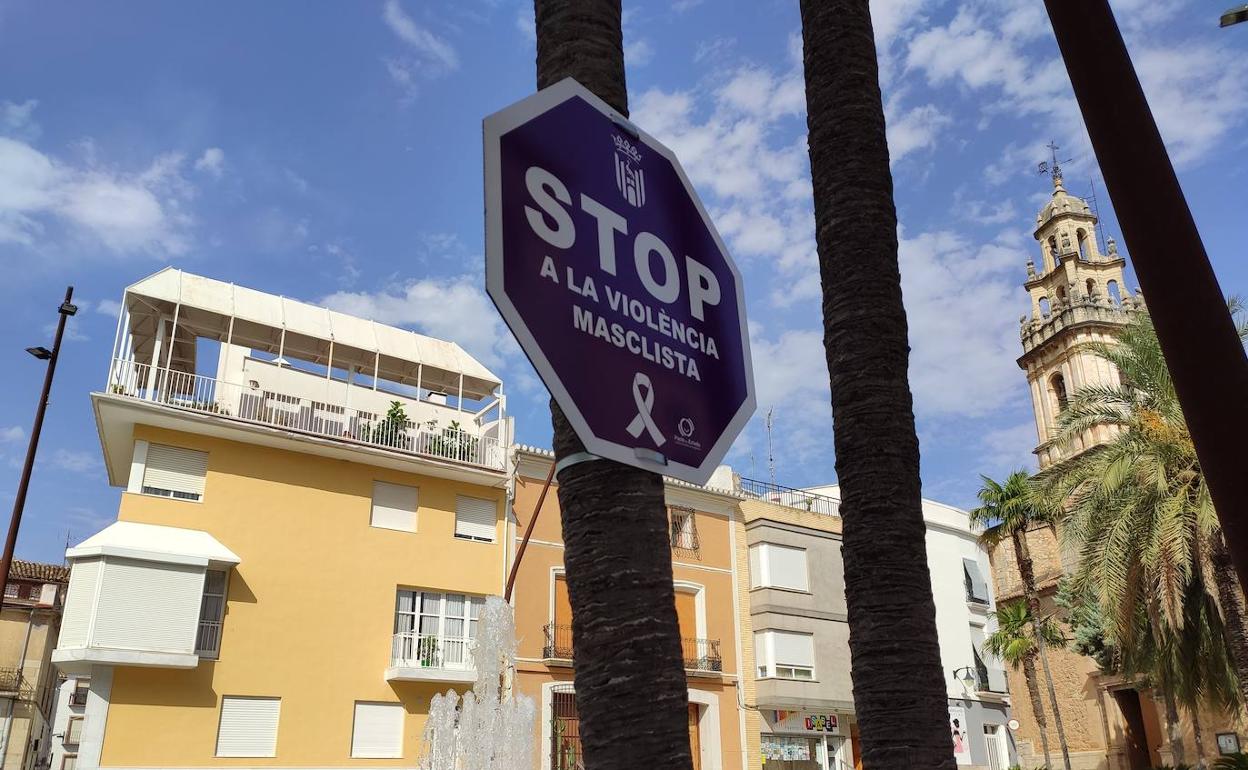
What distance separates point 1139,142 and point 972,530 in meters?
41.9

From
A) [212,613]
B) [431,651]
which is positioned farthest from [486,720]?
[212,613]

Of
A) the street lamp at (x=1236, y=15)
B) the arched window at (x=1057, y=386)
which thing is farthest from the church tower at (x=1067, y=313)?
the street lamp at (x=1236, y=15)

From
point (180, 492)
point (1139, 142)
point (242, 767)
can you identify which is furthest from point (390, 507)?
point (1139, 142)

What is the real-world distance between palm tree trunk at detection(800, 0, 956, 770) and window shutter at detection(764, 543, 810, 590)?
28.1 metres

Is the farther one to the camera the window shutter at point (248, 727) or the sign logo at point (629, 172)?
the window shutter at point (248, 727)

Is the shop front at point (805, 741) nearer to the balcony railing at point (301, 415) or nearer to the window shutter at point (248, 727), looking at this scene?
the balcony railing at point (301, 415)

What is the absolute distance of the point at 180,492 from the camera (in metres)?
22.5

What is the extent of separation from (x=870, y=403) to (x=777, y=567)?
94.2ft

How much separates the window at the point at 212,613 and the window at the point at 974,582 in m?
28.2

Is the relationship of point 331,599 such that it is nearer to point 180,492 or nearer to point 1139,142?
point 180,492

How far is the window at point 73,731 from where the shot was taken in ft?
169

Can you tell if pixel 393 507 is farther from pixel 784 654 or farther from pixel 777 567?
pixel 784 654

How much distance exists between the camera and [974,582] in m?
39.9

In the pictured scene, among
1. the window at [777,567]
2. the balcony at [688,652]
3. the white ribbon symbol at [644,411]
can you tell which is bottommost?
the white ribbon symbol at [644,411]
